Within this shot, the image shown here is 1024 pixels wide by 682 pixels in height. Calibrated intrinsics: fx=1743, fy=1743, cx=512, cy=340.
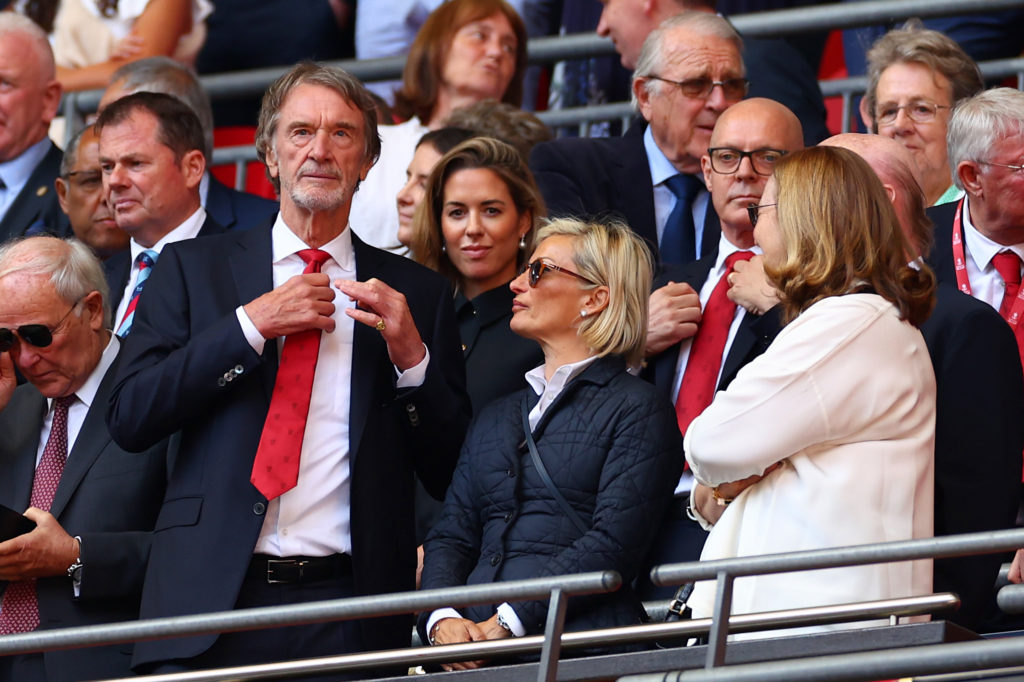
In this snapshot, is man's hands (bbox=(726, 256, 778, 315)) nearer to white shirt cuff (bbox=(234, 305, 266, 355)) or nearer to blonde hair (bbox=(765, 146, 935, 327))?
blonde hair (bbox=(765, 146, 935, 327))

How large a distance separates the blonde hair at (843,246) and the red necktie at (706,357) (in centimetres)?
95

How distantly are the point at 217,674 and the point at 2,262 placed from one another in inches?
83.3

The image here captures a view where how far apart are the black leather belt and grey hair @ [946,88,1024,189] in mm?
2432

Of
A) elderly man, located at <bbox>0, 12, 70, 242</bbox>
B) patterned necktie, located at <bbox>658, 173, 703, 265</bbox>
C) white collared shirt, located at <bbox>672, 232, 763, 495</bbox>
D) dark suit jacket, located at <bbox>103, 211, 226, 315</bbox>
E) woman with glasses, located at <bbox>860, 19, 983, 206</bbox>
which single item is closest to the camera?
white collared shirt, located at <bbox>672, 232, 763, 495</bbox>

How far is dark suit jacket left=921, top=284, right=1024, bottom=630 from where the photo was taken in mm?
4387

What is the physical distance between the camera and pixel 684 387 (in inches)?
206

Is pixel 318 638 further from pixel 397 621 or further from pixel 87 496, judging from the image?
pixel 87 496

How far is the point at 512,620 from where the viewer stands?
4516 millimetres

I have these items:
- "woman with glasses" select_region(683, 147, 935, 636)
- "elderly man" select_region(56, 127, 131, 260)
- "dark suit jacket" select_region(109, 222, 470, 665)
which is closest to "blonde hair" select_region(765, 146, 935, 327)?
"woman with glasses" select_region(683, 147, 935, 636)

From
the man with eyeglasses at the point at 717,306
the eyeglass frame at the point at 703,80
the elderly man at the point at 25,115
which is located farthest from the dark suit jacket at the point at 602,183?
the elderly man at the point at 25,115

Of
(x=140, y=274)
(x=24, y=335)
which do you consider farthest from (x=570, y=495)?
(x=140, y=274)

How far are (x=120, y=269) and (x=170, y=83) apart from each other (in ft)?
4.04

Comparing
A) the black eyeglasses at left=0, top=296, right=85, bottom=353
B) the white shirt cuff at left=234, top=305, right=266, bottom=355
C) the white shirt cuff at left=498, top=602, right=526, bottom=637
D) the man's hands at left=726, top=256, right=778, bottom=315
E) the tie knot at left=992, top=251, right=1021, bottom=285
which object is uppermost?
the tie knot at left=992, top=251, right=1021, bottom=285

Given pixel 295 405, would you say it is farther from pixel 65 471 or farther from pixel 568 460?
pixel 65 471
